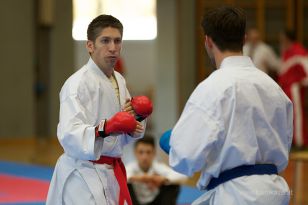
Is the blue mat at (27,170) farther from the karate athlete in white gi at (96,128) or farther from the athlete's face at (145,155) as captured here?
the karate athlete in white gi at (96,128)

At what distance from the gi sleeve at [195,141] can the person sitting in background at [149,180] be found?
2.70 m

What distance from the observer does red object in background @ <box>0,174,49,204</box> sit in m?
6.81

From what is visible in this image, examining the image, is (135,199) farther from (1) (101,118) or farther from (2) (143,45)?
(2) (143,45)

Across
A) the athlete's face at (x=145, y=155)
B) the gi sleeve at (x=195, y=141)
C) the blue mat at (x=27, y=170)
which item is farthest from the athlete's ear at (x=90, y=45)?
the blue mat at (x=27, y=170)

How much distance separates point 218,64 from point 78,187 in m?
1.02

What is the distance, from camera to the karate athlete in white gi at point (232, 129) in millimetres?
2779

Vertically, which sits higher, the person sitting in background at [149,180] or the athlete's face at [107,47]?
the athlete's face at [107,47]

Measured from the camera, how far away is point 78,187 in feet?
11.5

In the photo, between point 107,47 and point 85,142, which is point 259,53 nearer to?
point 107,47

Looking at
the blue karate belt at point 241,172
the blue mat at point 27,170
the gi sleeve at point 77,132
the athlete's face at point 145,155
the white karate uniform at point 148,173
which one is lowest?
the blue mat at point 27,170

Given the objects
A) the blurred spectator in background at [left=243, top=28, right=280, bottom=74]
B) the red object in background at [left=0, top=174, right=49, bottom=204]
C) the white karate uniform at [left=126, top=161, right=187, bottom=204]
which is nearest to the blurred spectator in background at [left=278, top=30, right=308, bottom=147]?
the blurred spectator in background at [left=243, top=28, right=280, bottom=74]

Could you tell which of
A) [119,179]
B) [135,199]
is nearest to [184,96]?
[135,199]

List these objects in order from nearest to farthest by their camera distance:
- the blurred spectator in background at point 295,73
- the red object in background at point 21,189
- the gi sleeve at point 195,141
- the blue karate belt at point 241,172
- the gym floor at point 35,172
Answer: the gi sleeve at point 195,141 < the blue karate belt at point 241,172 < the gym floor at point 35,172 < the red object in background at point 21,189 < the blurred spectator in background at point 295,73

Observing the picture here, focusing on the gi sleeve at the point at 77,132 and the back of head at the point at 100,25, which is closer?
the gi sleeve at the point at 77,132
